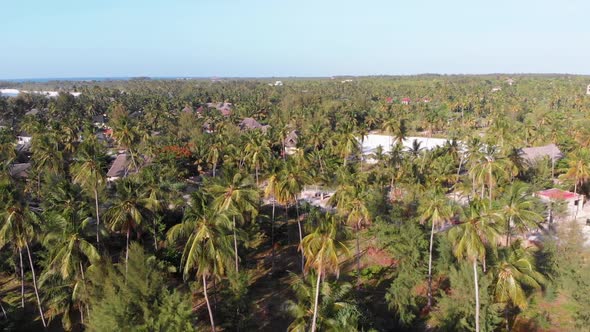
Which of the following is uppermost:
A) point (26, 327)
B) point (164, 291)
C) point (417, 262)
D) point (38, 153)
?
point (38, 153)

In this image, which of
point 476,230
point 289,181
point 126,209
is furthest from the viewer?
point 289,181

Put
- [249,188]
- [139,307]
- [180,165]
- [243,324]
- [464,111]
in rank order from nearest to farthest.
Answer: [139,307]
[243,324]
[249,188]
[180,165]
[464,111]

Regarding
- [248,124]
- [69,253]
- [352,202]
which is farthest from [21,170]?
[248,124]

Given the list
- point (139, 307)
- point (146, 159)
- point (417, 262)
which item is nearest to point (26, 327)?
point (139, 307)

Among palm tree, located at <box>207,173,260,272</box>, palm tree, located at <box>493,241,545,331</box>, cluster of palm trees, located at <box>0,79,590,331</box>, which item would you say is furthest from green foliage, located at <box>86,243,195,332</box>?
palm tree, located at <box>493,241,545,331</box>

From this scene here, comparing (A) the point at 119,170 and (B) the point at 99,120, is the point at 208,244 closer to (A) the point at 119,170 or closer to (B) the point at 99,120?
(A) the point at 119,170

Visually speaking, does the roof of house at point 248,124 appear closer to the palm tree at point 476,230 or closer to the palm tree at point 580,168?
the palm tree at point 580,168

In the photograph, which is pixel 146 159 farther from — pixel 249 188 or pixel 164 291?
pixel 164 291

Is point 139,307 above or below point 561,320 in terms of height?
above
